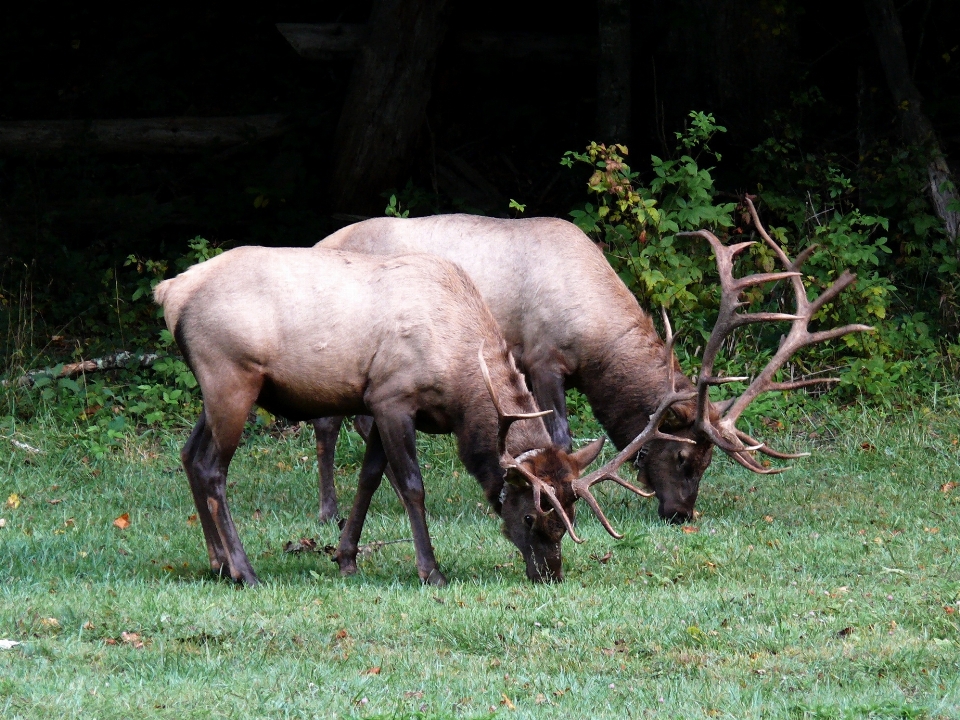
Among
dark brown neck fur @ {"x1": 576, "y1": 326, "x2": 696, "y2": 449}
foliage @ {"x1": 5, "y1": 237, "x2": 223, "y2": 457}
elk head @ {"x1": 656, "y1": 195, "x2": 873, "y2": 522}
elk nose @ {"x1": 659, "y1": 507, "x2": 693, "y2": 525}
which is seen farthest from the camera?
foliage @ {"x1": 5, "y1": 237, "x2": 223, "y2": 457}

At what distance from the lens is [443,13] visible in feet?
40.7

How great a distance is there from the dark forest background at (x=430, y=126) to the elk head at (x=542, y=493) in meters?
4.99

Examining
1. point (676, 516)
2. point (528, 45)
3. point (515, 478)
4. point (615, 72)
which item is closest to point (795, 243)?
point (615, 72)

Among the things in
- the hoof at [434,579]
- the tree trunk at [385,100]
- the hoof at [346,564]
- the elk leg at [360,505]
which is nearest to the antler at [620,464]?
the hoof at [434,579]

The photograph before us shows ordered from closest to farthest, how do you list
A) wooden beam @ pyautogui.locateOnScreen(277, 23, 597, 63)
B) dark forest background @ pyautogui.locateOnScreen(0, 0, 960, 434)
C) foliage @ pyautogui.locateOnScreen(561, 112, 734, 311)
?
foliage @ pyautogui.locateOnScreen(561, 112, 734, 311)
dark forest background @ pyautogui.locateOnScreen(0, 0, 960, 434)
wooden beam @ pyautogui.locateOnScreen(277, 23, 597, 63)

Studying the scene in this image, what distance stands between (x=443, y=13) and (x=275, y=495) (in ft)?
18.0

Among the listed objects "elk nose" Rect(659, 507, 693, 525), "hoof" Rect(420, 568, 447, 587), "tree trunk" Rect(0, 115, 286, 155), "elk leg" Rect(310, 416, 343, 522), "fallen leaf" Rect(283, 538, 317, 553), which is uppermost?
"hoof" Rect(420, 568, 447, 587)

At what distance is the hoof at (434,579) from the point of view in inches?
257

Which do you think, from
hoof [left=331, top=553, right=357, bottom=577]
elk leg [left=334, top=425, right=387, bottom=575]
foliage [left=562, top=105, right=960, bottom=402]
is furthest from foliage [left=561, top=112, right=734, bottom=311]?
hoof [left=331, top=553, right=357, bottom=577]

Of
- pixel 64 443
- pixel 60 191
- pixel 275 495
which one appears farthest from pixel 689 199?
pixel 60 191

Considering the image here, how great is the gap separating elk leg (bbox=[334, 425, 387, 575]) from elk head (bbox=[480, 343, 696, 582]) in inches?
28.0

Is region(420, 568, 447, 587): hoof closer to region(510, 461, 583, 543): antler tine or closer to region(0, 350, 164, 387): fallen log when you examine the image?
region(510, 461, 583, 543): antler tine

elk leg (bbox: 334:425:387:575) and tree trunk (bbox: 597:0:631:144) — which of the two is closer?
elk leg (bbox: 334:425:387:575)

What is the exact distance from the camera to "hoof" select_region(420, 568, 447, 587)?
6516 mm
